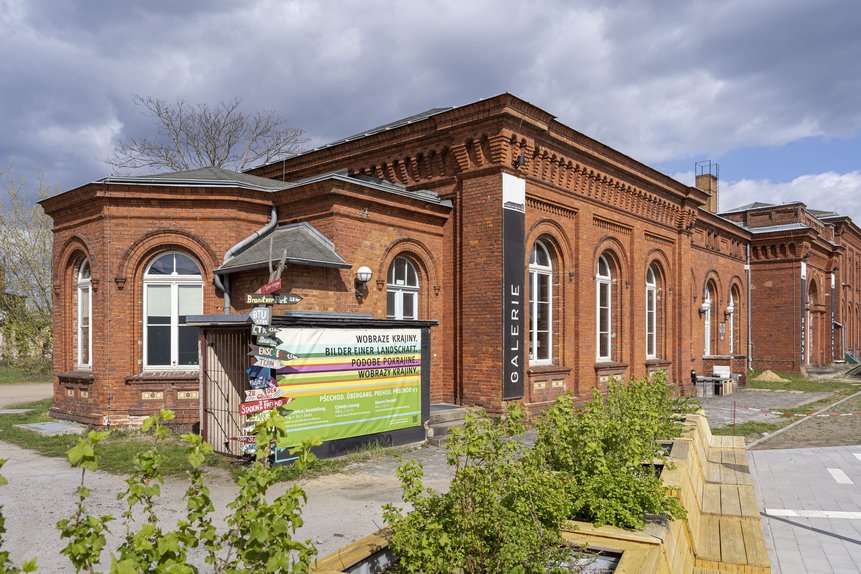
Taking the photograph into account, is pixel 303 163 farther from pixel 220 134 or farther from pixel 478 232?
pixel 220 134

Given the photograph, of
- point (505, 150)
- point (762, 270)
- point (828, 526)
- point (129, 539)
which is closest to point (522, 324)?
point (505, 150)

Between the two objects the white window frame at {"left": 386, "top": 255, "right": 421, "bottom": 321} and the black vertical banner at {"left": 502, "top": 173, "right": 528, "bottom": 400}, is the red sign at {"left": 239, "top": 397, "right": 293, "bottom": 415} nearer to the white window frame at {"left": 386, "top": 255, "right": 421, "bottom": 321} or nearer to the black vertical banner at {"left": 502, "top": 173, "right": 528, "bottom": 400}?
the white window frame at {"left": 386, "top": 255, "right": 421, "bottom": 321}

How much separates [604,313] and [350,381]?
9345mm

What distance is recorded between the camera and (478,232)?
1285 centimetres

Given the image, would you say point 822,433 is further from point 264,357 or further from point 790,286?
point 790,286

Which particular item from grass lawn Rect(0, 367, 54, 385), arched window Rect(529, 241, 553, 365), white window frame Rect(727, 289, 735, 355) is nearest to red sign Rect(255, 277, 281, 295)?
arched window Rect(529, 241, 553, 365)

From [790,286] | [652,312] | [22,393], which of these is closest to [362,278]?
[652,312]

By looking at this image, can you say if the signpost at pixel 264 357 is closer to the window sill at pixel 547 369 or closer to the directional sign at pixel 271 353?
the directional sign at pixel 271 353

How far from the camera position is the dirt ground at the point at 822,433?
11.9 m

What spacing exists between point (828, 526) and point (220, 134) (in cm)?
3062

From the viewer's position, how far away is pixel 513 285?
1270 cm

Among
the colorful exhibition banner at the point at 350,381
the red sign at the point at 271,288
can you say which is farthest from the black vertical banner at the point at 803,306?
the red sign at the point at 271,288

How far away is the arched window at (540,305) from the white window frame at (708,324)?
40.3 feet

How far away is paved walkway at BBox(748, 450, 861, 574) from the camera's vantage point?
587 cm
